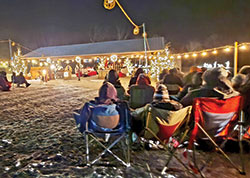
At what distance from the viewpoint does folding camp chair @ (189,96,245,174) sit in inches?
94.0

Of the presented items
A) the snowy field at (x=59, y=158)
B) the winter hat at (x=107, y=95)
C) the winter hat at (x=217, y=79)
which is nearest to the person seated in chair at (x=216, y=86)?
the winter hat at (x=217, y=79)

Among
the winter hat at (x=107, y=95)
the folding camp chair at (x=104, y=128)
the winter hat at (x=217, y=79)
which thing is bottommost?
the folding camp chair at (x=104, y=128)

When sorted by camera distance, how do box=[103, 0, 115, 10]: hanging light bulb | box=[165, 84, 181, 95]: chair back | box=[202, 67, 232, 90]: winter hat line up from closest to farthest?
box=[202, 67, 232, 90]: winter hat < box=[165, 84, 181, 95]: chair back < box=[103, 0, 115, 10]: hanging light bulb

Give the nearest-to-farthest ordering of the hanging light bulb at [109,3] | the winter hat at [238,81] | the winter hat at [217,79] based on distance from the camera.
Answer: the winter hat at [217,79]
the winter hat at [238,81]
the hanging light bulb at [109,3]

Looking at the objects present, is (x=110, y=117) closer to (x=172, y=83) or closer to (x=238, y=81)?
(x=238, y=81)

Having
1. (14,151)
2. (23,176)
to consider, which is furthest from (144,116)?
(14,151)

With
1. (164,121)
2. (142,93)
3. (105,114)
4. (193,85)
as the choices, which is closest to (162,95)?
(164,121)

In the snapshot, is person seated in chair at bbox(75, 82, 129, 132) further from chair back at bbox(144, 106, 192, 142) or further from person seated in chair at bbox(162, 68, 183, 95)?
person seated in chair at bbox(162, 68, 183, 95)

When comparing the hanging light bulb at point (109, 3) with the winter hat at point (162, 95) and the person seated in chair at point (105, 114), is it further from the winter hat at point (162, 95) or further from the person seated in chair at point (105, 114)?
the person seated in chair at point (105, 114)

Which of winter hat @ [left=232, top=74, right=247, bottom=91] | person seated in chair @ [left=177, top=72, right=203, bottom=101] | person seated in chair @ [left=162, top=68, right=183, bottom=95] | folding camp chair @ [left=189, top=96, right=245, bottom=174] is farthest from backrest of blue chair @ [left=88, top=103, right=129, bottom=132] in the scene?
person seated in chair @ [left=162, top=68, right=183, bottom=95]

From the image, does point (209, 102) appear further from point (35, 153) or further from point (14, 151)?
point (14, 151)

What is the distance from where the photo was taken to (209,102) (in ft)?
7.81

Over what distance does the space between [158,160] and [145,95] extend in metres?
1.45

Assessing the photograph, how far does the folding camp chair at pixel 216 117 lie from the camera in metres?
2.39
